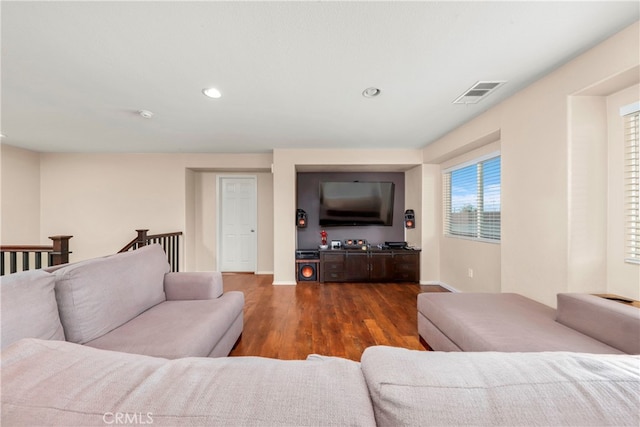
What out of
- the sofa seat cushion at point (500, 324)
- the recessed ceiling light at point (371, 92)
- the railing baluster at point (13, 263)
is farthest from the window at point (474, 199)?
the railing baluster at point (13, 263)

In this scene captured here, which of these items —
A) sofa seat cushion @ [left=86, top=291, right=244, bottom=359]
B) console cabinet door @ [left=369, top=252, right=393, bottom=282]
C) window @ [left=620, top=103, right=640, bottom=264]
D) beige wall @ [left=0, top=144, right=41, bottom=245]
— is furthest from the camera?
console cabinet door @ [left=369, top=252, right=393, bottom=282]

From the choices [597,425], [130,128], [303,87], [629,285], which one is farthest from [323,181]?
[597,425]

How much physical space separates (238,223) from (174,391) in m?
4.77

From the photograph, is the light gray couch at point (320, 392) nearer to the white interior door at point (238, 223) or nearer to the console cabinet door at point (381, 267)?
the console cabinet door at point (381, 267)

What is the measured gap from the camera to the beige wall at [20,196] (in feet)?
12.7

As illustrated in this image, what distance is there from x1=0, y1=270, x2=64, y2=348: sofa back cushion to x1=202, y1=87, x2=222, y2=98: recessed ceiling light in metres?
1.71

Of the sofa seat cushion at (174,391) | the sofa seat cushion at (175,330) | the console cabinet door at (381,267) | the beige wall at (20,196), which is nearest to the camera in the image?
the sofa seat cushion at (174,391)

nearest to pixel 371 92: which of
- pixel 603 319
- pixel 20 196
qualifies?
pixel 603 319

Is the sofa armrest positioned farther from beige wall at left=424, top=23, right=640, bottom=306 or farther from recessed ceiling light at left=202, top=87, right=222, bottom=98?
beige wall at left=424, top=23, right=640, bottom=306

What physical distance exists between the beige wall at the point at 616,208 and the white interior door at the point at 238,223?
4722 millimetres

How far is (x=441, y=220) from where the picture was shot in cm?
409

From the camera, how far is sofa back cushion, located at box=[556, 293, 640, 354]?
48.4 inches

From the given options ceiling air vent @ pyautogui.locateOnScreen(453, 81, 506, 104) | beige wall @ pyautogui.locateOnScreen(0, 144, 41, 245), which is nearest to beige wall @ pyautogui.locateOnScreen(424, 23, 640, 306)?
ceiling air vent @ pyautogui.locateOnScreen(453, 81, 506, 104)

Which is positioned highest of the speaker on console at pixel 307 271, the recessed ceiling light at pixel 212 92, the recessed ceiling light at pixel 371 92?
the recessed ceiling light at pixel 371 92
